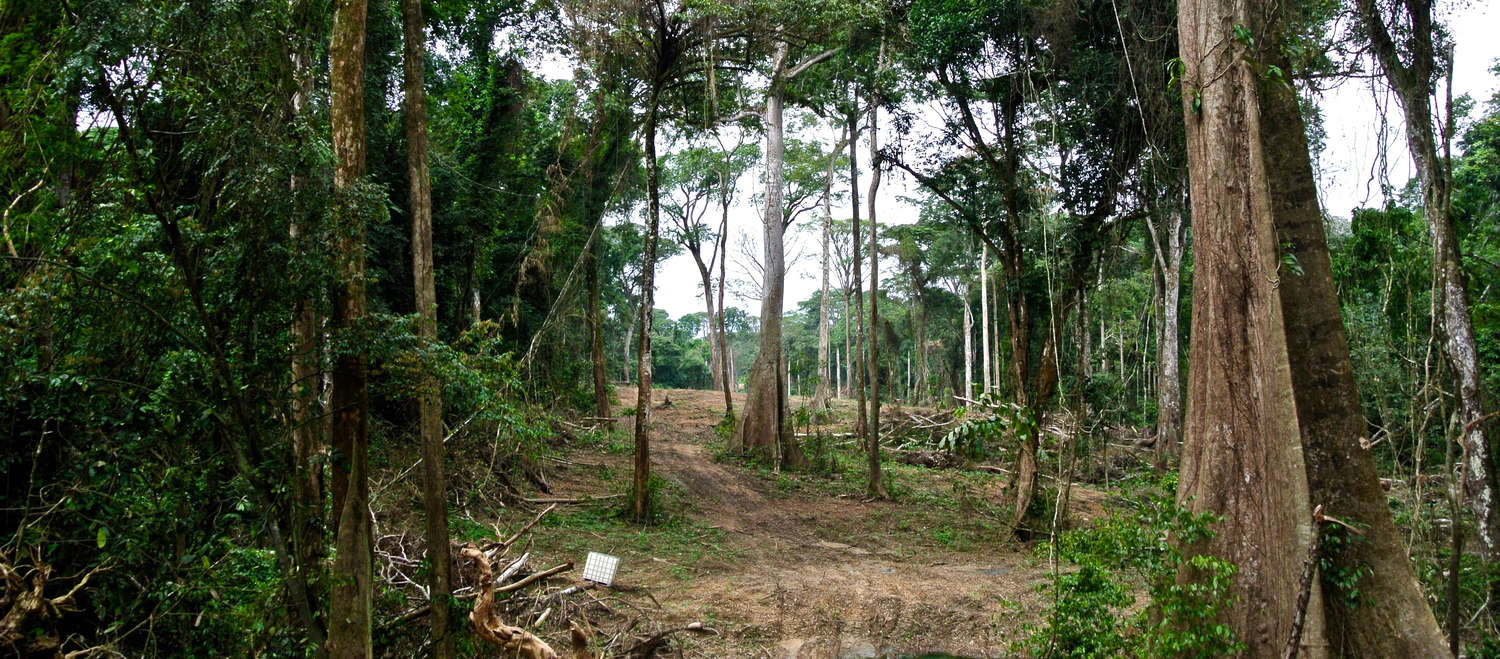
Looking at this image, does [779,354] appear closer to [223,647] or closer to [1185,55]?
[1185,55]

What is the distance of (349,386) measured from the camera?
450 cm

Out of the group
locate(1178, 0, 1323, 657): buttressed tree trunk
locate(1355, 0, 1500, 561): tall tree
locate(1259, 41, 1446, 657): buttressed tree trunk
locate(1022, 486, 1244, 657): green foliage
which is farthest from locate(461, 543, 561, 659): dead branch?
locate(1355, 0, 1500, 561): tall tree

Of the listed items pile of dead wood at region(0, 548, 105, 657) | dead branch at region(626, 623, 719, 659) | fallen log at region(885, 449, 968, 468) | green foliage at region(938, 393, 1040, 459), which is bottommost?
dead branch at region(626, 623, 719, 659)

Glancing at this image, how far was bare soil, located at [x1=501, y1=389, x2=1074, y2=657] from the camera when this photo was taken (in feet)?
22.4

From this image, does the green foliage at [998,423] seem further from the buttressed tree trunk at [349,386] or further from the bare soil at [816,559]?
the buttressed tree trunk at [349,386]

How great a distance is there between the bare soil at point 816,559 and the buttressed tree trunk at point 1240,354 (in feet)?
4.45

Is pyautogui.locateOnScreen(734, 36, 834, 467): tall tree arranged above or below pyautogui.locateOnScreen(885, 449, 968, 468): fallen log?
above

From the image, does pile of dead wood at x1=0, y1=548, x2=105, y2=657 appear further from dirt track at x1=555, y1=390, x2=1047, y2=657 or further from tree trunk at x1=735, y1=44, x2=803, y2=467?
tree trunk at x1=735, y1=44, x2=803, y2=467

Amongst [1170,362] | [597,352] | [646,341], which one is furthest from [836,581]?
[1170,362]

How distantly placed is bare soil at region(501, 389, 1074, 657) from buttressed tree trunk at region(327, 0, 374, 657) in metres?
1.85

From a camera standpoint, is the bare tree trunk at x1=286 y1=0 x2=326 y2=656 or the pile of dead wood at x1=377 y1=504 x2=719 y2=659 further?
the pile of dead wood at x1=377 y1=504 x2=719 y2=659

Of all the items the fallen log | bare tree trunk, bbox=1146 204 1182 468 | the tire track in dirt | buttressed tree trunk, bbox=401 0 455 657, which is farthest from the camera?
bare tree trunk, bbox=1146 204 1182 468

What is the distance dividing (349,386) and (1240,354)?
5436 mm

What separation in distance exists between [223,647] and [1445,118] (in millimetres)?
8976
